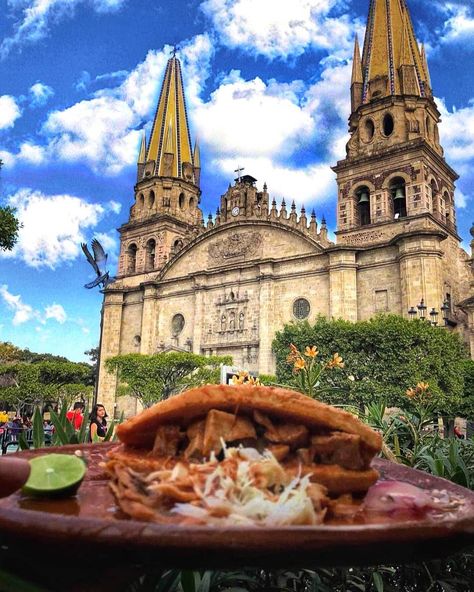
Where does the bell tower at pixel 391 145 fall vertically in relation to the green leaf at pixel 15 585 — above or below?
above

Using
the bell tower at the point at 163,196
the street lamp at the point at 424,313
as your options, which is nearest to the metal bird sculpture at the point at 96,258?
Result: the bell tower at the point at 163,196

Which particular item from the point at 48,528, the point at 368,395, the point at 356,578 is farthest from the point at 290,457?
the point at 368,395

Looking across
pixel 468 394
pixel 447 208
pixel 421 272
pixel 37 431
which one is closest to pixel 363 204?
pixel 447 208

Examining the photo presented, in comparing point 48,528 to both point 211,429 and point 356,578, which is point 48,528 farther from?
point 356,578

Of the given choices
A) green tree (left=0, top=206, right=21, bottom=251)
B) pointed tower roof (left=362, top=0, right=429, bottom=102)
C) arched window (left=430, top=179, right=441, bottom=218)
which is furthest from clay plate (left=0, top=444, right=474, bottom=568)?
pointed tower roof (left=362, top=0, right=429, bottom=102)

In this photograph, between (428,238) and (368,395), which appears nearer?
(368,395)

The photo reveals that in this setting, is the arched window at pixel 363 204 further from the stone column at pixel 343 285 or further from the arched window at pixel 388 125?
the arched window at pixel 388 125

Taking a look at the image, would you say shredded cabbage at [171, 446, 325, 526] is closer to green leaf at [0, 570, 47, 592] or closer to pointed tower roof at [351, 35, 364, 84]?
green leaf at [0, 570, 47, 592]
